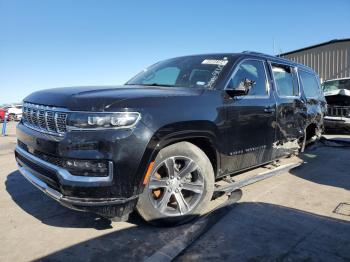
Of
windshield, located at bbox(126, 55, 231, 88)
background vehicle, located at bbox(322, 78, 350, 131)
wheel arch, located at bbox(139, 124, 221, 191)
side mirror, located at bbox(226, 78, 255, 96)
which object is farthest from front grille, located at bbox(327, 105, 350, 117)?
wheel arch, located at bbox(139, 124, 221, 191)

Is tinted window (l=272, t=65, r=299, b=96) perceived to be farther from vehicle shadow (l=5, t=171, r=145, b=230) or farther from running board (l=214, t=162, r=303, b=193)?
vehicle shadow (l=5, t=171, r=145, b=230)

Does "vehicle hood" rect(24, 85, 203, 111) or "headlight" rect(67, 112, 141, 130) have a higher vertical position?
"vehicle hood" rect(24, 85, 203, 111)

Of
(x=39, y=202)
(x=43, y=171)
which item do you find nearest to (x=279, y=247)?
(x=43, y=171)

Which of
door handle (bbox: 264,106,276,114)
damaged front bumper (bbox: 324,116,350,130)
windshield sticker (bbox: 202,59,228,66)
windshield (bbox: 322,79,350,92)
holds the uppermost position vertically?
windshield sticker (bbox: 202,59,228,66)

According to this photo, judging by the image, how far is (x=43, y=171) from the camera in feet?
11.5

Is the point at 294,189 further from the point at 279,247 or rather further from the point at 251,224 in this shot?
the point at 279,247

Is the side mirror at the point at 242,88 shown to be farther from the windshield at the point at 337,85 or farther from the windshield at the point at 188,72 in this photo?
the windshield at the point at 337,85

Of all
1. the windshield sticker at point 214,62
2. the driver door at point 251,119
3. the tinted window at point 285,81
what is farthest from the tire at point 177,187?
the tinted window at point 285,81

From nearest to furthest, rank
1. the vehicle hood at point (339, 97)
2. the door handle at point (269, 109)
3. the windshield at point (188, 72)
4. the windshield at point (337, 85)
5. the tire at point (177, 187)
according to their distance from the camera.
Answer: the tire at point (177, 187) → the windshield at point (188, 72) → the door handle at point (269, 109) → the vehicle hood at point (339, 97) → the windshield at point (337, 85)

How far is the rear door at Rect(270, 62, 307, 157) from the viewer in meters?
5.43

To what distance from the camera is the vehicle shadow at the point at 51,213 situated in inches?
152

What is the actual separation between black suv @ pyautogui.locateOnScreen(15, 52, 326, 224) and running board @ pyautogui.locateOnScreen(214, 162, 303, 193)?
0.19m

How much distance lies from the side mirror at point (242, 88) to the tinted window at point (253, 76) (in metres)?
0.03

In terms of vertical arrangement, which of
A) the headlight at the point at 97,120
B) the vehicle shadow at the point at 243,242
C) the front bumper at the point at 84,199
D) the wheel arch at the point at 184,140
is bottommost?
the vehicle shadow at the point at 243,242
